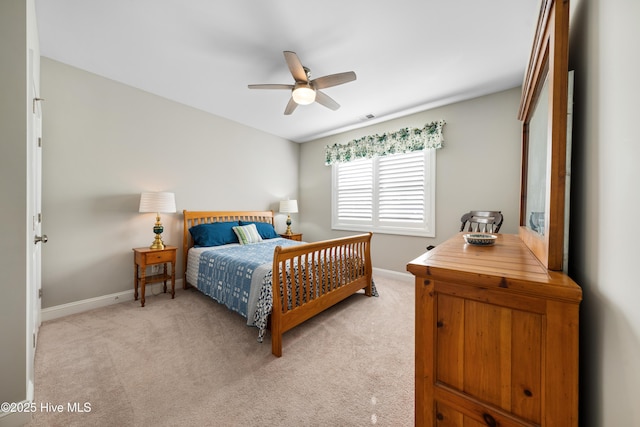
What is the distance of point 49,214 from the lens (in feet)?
8.27

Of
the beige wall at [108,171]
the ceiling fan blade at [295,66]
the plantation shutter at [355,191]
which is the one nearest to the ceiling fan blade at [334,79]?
the ceiling fan blade at [295,66]

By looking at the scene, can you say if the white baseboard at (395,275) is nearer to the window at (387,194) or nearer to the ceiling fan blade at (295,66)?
the window at (387,194)

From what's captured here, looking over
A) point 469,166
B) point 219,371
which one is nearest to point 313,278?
point 219,371

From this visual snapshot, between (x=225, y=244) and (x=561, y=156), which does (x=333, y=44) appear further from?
(x=225, y=244)

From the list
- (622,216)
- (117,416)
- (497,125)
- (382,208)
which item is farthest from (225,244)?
(497,125)

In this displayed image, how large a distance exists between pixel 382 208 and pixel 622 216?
3573 mm

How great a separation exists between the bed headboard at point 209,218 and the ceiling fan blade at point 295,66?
2.52 meters

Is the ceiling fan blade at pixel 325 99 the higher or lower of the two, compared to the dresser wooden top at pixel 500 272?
higher

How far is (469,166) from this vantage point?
3252mm

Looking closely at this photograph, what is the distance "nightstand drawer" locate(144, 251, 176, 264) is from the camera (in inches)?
114

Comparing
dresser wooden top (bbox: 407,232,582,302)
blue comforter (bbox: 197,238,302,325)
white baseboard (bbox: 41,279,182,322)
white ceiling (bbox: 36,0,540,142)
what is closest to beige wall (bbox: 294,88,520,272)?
white ceiling (bbox: 36,0,540,142)

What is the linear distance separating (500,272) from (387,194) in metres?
3.36

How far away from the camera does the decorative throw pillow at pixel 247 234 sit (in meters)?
3.67

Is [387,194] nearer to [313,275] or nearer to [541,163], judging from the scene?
[313,275]
